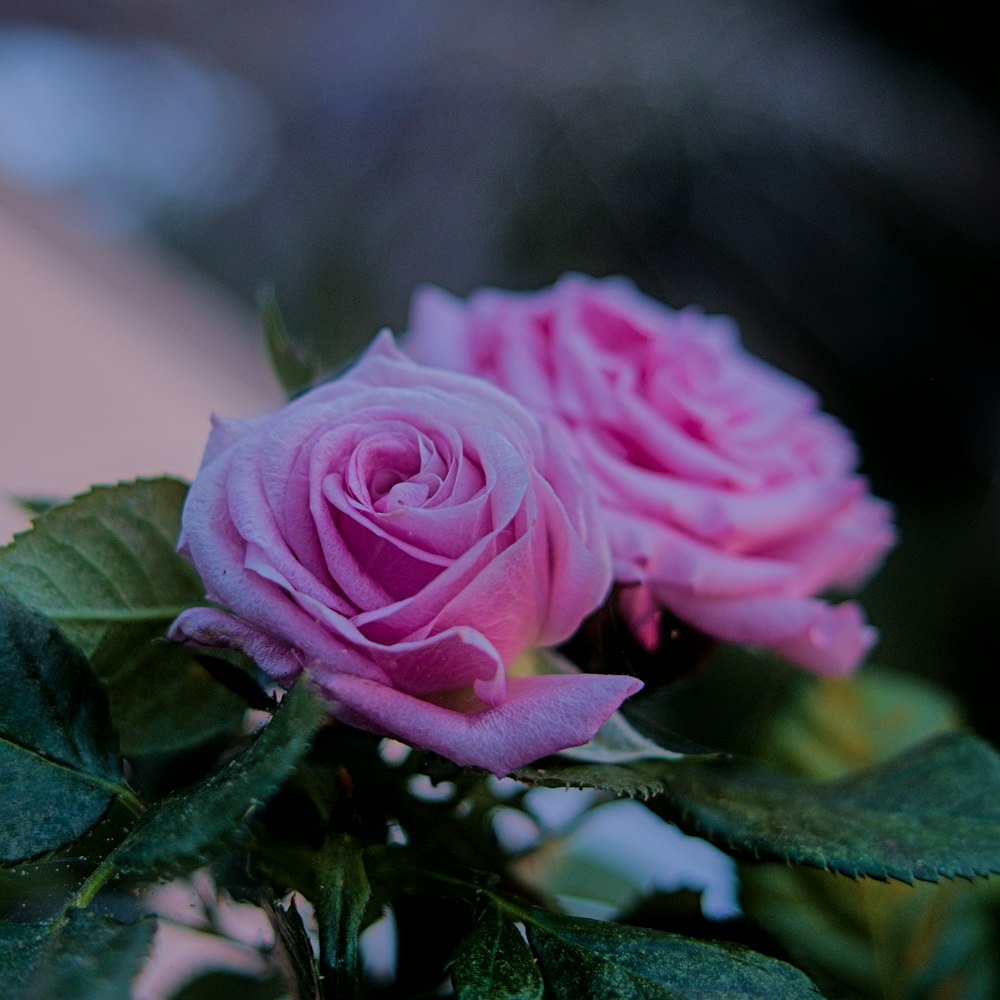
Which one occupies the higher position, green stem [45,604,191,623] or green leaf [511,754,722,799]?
green stem [45,604,191,623]

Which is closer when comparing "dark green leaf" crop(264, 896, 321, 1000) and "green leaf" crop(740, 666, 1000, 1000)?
"dark green leaf" crop(264, 896, 321, 1000)

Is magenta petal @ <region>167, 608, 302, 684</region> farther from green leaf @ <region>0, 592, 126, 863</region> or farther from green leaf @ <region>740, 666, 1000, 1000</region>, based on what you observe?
green leaf @ <region>740, 666, 1000, 1000</region>

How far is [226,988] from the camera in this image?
0.91 ft

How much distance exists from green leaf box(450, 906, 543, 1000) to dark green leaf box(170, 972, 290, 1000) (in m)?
0.11

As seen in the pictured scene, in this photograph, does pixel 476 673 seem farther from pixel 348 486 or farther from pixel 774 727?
pixel 774 727

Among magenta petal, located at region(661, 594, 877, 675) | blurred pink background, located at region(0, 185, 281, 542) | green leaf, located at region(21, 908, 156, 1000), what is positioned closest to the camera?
green leaf, located at region(21, 908, 156, 1000)

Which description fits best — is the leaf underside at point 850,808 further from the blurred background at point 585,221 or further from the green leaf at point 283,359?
the blurred background at point 585,221

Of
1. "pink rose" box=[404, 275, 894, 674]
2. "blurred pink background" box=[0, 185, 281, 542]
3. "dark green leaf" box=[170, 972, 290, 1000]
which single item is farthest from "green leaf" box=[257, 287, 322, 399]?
"blurred pink background" box=[0, 185, 281, 542]

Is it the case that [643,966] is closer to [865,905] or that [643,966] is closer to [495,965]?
[495,965]

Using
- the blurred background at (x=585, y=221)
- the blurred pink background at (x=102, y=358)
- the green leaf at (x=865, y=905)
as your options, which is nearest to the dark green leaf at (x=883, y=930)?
the green leaf at (x=865, y=905)

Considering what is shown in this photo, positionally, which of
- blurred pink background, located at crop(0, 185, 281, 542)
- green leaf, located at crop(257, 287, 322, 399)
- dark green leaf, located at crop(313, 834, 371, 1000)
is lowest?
blurred pink background, located at crop(0, 185, 281, 542)

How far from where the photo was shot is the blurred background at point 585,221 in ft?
2.77

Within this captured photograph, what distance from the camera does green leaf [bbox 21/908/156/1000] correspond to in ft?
0.47

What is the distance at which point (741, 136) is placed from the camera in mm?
914
